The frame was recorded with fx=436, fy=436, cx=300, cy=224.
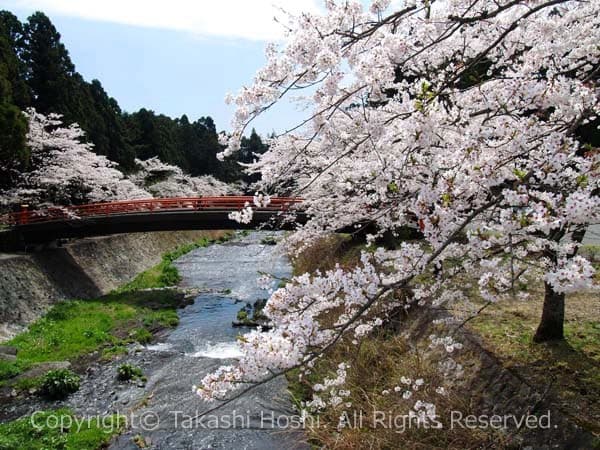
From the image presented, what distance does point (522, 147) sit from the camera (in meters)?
3.41

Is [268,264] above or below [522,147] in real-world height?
below

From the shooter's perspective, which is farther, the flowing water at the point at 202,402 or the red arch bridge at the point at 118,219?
the red arch bridge at the point at 118,219

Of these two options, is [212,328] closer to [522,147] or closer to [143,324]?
[143,324]

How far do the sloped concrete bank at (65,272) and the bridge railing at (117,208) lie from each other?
144 centimetres

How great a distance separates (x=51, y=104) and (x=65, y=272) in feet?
34.0

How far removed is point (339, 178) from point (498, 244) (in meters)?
5.91

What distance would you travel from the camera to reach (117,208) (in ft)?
64.2

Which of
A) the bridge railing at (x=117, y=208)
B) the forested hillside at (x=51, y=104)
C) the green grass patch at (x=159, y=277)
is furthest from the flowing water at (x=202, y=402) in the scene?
the forested hillside at (x=51, y=104)

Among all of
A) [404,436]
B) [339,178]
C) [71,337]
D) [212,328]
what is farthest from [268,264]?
[404,436]

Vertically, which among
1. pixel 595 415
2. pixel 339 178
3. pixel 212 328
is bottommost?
pixel 212 328

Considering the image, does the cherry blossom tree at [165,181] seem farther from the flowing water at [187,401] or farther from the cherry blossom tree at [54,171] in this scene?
the flowing water at [187,401]

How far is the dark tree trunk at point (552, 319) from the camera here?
6.07 metres

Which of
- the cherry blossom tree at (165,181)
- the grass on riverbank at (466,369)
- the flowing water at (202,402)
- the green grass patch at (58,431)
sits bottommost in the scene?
the flowing water at (202,402)

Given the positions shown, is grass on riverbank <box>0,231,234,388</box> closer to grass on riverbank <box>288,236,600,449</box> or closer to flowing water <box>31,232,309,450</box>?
flowing water <box>31,232,309,450</box>
